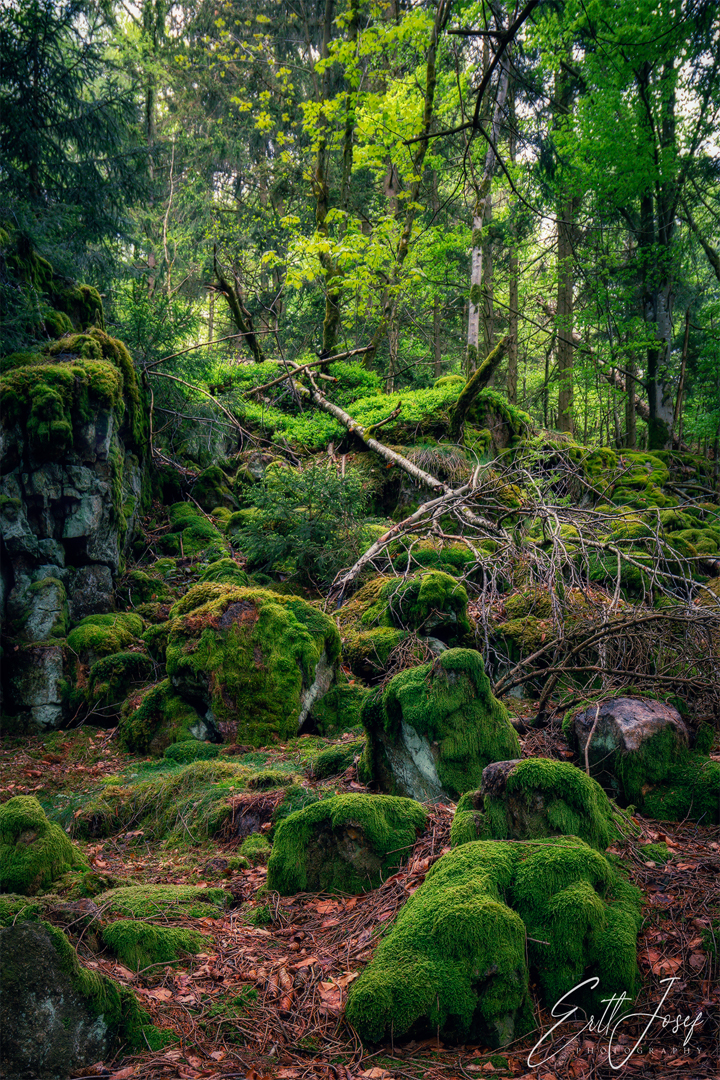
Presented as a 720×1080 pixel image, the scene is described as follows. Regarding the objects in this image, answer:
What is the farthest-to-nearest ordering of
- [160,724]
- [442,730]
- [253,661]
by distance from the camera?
[160,724], [253,661], [442,730]

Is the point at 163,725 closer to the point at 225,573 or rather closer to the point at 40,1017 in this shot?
the point at 225,573

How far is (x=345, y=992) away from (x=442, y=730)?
7.10 feet

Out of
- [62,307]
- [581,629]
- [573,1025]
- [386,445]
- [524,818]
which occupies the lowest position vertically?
[573,1025]

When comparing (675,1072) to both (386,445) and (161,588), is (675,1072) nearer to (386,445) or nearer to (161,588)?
(161,588)

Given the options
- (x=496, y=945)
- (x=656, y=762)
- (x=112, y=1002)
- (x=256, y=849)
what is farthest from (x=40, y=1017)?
(x=656, y=762)

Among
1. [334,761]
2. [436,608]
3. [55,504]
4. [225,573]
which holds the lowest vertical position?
[334,761]

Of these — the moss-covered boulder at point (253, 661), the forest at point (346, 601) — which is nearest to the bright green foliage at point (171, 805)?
the forest at point (346, 601)

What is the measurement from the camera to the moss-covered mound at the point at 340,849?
400 centimetres

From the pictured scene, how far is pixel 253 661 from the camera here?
7238mm

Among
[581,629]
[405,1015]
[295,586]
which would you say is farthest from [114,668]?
[405,1015]

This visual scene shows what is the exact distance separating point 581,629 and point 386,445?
7.78m

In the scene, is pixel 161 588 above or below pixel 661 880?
above

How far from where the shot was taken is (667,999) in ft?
9.20

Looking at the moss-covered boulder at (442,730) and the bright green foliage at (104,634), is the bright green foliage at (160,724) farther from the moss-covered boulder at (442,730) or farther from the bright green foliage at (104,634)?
the moss-covered boulder at (442,730)
